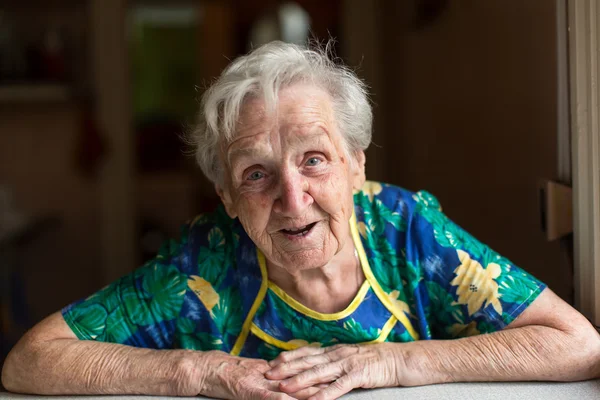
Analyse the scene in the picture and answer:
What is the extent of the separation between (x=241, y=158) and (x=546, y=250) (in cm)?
112

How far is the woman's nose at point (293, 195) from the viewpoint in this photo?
58.1 inches

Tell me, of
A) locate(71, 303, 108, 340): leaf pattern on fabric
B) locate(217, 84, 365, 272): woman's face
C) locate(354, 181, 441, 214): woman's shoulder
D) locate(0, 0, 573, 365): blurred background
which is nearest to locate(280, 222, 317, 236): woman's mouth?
locate(217, 84, 365, 272): woman's face

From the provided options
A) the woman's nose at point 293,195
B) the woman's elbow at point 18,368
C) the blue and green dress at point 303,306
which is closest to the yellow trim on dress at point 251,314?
the blue and green dress at point 303,306

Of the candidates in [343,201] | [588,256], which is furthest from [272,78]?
[588,256]

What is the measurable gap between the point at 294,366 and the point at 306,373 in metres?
0.04

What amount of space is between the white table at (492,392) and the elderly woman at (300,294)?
0.07 feet

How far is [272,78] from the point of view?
1.51 metres

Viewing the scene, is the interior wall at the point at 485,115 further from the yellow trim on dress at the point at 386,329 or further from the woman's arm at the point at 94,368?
the woman's arm at the point at 94,368

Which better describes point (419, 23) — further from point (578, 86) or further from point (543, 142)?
point (578, 86)

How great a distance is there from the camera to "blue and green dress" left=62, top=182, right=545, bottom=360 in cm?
162

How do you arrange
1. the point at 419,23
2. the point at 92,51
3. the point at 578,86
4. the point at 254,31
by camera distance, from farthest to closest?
the point at 254,31 → the point at 92,51 → the point at 419,23 → the point at 578,86

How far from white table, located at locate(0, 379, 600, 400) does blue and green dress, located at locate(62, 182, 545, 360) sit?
16 cm

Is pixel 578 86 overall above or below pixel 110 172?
above

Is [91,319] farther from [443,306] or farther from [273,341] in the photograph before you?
[443,306]
